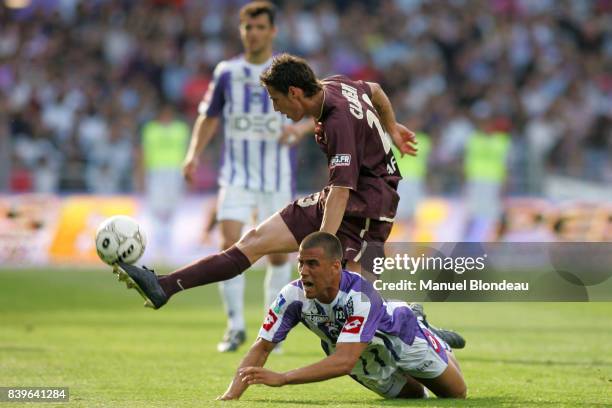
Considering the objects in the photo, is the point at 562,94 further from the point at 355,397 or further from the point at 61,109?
the point at 355,397

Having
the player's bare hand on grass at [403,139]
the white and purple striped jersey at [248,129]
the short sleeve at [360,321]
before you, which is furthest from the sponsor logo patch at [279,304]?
the white and purple striped jersey at [248,129]

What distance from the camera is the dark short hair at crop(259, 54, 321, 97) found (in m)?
6.96

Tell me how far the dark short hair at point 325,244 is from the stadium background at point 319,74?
882cm

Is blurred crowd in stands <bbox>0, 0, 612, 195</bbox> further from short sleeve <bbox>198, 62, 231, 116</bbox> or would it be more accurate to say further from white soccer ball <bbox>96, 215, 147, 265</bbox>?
white soccer ball <bbox>96, 215, 147, 265</bbox>

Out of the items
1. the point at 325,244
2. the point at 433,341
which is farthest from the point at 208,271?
the point at 433,341

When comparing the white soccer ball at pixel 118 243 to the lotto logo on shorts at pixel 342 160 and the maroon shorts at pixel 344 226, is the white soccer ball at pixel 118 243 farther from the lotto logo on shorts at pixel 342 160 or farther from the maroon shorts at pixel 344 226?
the lotto logo on shorts at pixel 342 160

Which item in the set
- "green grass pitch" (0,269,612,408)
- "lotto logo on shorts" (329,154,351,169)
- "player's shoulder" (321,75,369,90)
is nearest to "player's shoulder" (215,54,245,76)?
"green grass pitch" (0,269,612,408)

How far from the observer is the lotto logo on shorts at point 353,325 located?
20.9ft

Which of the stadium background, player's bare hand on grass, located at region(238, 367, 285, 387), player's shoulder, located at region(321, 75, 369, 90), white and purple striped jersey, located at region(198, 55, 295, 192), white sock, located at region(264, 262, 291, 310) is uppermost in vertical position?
the stadium background

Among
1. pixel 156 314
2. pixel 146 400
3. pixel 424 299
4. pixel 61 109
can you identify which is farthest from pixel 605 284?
pixel 61 109

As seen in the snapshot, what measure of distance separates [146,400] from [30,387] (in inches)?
39.2

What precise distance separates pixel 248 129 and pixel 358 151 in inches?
128

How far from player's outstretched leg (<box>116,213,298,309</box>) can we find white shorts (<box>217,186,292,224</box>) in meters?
2.59

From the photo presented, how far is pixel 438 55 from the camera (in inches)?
963
